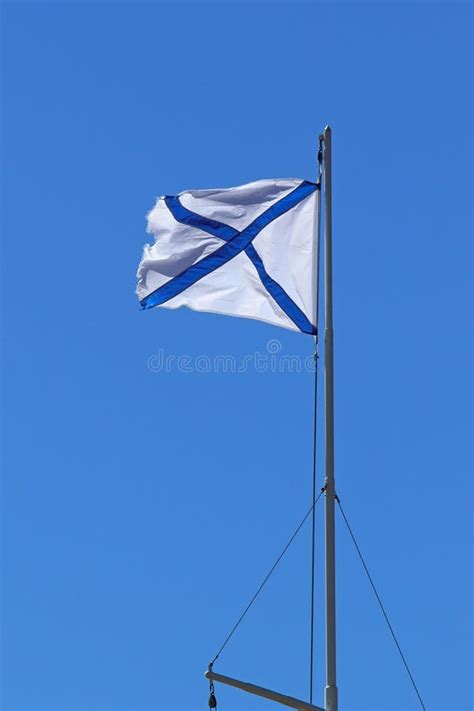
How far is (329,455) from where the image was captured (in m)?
25.8

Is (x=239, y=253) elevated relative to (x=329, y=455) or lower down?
elevated

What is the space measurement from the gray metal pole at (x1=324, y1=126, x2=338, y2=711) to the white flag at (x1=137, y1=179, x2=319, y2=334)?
77cm

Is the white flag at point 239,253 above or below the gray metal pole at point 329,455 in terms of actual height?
above

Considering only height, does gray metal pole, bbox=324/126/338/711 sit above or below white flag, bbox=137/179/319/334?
below

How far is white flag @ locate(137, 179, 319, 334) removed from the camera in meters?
28.5

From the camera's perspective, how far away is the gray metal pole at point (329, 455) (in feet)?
80.6

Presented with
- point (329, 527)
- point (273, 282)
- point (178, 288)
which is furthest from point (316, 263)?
point (329, 527)

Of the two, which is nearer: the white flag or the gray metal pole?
the gray metal pole

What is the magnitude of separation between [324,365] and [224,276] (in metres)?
3.66

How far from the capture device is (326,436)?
84.8 ft

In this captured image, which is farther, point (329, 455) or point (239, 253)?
point (239, 253)

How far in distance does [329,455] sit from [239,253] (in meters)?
5.34

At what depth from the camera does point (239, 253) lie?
29703 mm

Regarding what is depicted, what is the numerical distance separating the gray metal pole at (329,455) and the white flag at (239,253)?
772 mm
